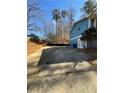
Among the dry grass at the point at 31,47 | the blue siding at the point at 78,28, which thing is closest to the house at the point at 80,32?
the blue siding at the point at 78,28

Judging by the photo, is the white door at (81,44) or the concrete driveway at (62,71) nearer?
the concrete driveway at (62,71)

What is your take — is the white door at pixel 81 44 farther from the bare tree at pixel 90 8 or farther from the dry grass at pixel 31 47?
the dry grass at pixel 31 47

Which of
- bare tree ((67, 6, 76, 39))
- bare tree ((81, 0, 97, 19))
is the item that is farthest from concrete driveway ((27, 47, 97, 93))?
bare tree ((81, 0, 97, 19))

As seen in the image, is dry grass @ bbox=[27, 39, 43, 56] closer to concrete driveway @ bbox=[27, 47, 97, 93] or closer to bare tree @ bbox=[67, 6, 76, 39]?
concrete driveway @ bbox=[27, 47, 97, 93]

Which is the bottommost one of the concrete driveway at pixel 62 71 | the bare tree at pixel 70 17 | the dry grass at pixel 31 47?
the concrete driveway at pixel 62 71

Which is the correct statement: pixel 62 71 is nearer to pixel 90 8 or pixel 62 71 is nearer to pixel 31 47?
pixel 31 47
